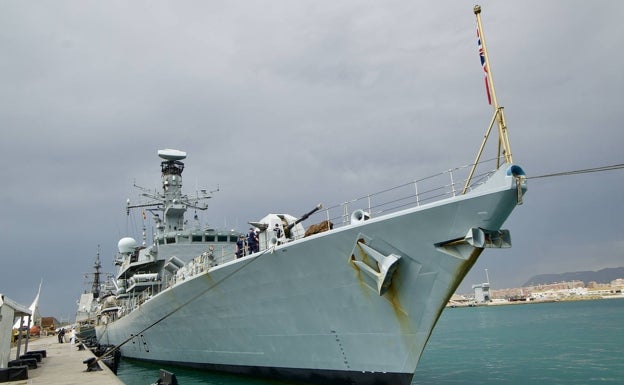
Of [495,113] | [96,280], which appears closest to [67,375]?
[495,113]

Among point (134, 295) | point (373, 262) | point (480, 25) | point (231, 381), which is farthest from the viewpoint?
point (134, 295)

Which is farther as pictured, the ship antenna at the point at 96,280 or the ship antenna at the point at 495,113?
the ship antenna at the point at 96,280

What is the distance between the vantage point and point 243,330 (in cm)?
1145

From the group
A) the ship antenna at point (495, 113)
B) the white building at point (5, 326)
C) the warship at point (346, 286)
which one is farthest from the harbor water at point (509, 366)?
the ship antenna at point (495, 113)

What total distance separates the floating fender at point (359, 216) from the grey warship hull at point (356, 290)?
33cm

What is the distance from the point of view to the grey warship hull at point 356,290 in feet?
25.1

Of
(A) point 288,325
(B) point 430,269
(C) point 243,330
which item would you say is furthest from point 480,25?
(C) point 243,330

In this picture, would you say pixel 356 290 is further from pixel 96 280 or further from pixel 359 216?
pixel 96 280

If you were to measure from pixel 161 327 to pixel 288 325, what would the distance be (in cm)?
788

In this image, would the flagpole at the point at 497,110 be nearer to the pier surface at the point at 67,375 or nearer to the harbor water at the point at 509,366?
the harbor water at the point at 509,366

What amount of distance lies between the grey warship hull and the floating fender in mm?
328

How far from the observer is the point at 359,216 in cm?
902

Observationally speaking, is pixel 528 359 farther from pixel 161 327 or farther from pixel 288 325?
pixel 161 327

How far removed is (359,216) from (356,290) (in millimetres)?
1560
